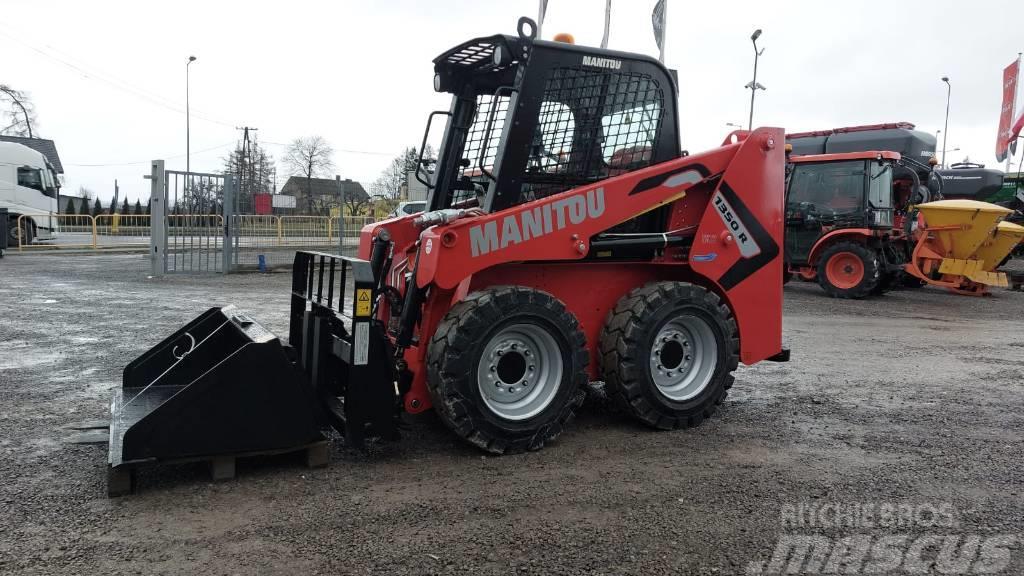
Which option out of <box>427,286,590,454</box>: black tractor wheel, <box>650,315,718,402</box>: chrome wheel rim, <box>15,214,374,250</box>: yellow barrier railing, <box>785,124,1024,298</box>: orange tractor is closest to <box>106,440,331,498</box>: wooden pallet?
<box>427,286,590,454</box>: black tractor wheel

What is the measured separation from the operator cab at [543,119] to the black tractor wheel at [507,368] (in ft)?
2.69

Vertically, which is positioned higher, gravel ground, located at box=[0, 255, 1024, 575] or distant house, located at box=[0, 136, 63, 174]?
distant house, located at box=[0, 136, 63, 174]

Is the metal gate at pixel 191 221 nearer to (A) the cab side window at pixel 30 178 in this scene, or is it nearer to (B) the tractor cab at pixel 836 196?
(B) the tractor cab at pixel 836 196

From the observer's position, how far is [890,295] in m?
15.1

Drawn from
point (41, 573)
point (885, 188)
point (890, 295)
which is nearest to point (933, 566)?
point (41, 573)

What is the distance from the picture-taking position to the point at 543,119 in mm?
4969

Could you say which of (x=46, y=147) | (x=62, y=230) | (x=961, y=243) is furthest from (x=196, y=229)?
(x=46, y=147)

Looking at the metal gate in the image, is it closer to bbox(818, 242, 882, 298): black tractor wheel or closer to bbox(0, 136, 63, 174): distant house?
bbox(818, 242, 882, 298): black tractor wheel

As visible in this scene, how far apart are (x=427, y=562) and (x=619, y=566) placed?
2.60ft

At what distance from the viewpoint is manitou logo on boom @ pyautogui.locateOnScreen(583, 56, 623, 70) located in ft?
16.6

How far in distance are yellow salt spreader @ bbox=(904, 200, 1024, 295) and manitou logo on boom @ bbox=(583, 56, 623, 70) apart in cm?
1113

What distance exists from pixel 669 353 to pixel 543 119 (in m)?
1.78

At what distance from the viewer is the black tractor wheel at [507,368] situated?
4.27 m

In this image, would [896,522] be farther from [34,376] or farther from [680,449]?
[34,376]
